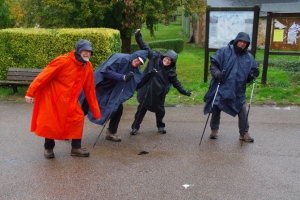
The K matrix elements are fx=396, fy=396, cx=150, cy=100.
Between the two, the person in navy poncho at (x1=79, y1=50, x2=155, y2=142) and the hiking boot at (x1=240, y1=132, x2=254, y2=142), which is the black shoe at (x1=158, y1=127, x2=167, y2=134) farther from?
the hiking boot at (x1=240, y1=132, x2=254, y2=142)

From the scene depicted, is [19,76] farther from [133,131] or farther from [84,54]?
[84,54]

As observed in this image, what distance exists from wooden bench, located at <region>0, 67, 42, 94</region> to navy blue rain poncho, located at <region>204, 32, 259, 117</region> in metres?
5.04

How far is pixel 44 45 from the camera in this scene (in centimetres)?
962

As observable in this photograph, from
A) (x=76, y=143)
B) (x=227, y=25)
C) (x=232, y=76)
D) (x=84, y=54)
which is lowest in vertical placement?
(x=76, y=143)

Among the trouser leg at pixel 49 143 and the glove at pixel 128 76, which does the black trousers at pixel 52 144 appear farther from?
the glove at pixel 128 76

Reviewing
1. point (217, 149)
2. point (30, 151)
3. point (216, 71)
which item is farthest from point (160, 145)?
point (30, 151)

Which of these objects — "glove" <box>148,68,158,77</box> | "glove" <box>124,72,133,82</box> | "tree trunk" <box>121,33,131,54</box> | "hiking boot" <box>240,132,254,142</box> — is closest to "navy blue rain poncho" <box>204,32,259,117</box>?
"hiking boot" <box>240,132,254,142</box>

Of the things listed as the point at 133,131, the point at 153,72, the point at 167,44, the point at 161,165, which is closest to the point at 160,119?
the point at 133,131

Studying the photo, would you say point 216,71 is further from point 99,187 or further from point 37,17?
point 37,17

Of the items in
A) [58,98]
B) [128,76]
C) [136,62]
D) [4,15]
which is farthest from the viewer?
[4,15]

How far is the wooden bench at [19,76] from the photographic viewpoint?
950 cm

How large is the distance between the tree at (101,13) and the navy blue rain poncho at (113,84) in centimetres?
650

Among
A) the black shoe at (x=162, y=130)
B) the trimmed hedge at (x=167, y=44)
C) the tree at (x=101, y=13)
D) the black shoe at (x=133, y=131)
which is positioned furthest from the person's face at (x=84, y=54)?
the trimmed hedge at (x=167, y=44)

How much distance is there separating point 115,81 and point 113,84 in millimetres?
56
